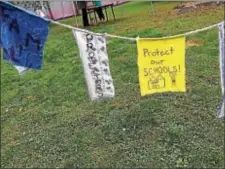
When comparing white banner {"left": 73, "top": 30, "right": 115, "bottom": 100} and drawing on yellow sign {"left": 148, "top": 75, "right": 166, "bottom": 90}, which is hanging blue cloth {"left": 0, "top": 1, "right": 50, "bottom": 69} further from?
drawing on yellow sign {"left": 148, "top": 75, "right": 166, "bottom": 90}

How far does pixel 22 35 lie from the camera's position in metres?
3.20

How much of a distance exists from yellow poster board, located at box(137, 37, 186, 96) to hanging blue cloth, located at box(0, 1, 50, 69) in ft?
2.33

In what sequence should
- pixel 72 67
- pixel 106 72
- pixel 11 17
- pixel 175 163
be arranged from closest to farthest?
pixel 11 17
pixel 106 72
pixel 175 163
pixel 72 67

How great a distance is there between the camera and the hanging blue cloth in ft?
10.2

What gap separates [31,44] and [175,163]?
2.16 m

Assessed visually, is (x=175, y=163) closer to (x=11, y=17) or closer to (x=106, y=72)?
(x=106, y=72)

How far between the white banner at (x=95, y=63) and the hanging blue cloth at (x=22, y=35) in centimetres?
26

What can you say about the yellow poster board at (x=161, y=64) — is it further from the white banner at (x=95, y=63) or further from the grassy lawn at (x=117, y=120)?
the grassy lawn at (x=117, y=120)

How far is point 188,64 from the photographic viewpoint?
7188 millimetres

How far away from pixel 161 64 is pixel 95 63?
1.62 ft

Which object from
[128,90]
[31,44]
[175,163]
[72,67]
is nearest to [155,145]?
[175,163]

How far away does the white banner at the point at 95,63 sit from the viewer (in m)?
3.27

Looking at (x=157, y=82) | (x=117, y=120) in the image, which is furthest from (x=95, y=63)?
(x=117, y=120)

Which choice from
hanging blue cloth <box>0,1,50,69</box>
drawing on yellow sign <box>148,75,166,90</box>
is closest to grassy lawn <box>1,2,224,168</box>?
drawing on yellow sign <box>148,75,166,90</box>
